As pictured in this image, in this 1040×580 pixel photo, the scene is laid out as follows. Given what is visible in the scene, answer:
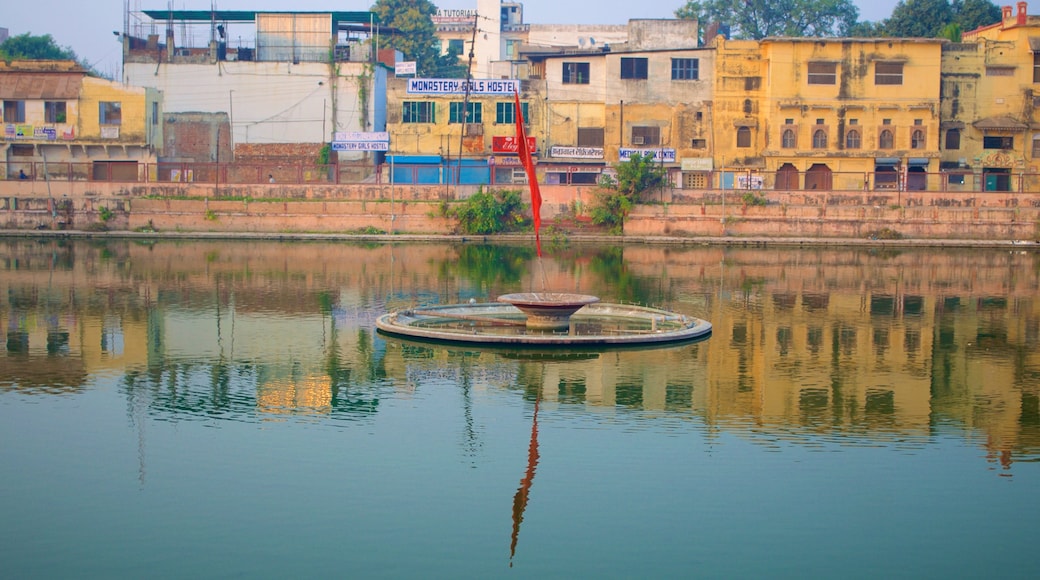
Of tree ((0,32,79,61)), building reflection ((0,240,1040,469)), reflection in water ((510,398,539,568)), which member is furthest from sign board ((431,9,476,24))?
reflection in water ((510,398,539,568))

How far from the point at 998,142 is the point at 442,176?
28020 mm

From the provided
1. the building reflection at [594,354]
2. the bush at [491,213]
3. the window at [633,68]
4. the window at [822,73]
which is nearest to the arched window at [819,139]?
the window at [822,73]

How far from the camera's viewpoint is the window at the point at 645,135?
202ft

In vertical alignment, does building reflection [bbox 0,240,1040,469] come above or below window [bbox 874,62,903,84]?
below

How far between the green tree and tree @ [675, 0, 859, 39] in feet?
138

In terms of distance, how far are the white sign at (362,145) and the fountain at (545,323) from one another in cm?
3202

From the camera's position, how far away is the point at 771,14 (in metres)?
93.3

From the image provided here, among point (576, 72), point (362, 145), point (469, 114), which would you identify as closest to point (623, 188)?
point (576, 72)

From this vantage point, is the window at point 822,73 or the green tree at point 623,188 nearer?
the green tree at point 623,188

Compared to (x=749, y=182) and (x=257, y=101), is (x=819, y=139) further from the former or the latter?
(x=257, y=101)

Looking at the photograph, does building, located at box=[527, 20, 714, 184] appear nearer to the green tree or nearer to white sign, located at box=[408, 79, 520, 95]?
white sign, located at box=[408, 79, 520, 95]

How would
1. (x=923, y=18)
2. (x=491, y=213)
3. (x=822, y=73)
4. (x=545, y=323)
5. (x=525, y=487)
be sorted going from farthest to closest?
(x=923, y=18) → (x=822, y=73) → (x=491, y=213) → (x=545, y=323) → (x=525, y=487)

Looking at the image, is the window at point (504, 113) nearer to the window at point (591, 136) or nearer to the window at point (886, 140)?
the window at point (591, 136)

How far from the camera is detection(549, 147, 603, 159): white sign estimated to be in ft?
201
